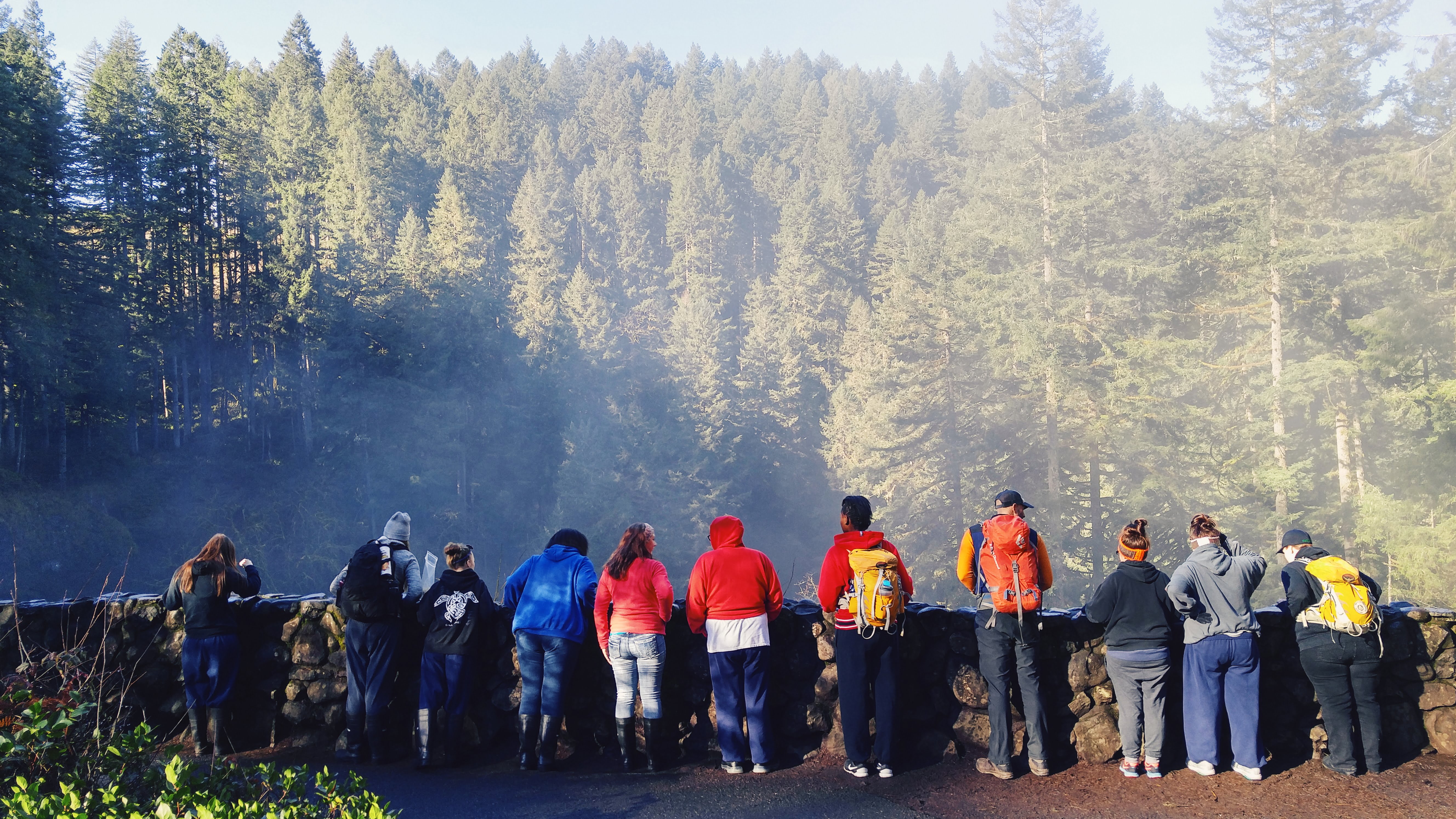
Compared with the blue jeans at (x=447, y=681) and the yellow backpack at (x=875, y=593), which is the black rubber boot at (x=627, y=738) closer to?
the blue jeans at (x=447, y=681)

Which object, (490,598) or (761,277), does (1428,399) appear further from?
(761,277)

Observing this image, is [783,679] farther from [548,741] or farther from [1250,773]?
[1250,773]

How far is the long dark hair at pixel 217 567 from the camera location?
5719 millimetres

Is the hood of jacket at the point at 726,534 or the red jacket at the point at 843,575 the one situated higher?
the hood of jacket at the point at 726,534

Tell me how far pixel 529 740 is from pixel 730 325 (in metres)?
45.9

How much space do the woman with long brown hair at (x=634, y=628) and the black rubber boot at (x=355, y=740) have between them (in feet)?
5.73

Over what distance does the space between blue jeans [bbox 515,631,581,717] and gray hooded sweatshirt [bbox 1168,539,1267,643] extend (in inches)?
140

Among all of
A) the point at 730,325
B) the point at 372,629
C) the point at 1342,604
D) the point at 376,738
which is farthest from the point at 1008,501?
the point at 730,325

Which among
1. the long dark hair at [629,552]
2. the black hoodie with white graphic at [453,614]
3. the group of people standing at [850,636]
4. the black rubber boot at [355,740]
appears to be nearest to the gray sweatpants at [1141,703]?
the group of people standing at [850,636]

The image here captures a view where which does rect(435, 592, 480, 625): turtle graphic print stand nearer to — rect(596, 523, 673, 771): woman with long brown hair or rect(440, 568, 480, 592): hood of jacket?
rect(440, 568, 480, 592): hood of jacket

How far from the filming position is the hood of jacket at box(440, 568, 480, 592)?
563 cm

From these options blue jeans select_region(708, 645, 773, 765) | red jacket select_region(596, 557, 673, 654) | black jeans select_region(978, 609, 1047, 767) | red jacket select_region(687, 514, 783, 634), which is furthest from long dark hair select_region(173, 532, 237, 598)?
black jeans select_region(978, 609, 1047, 767)

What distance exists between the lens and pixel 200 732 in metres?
5.79

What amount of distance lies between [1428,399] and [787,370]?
1065 inches
